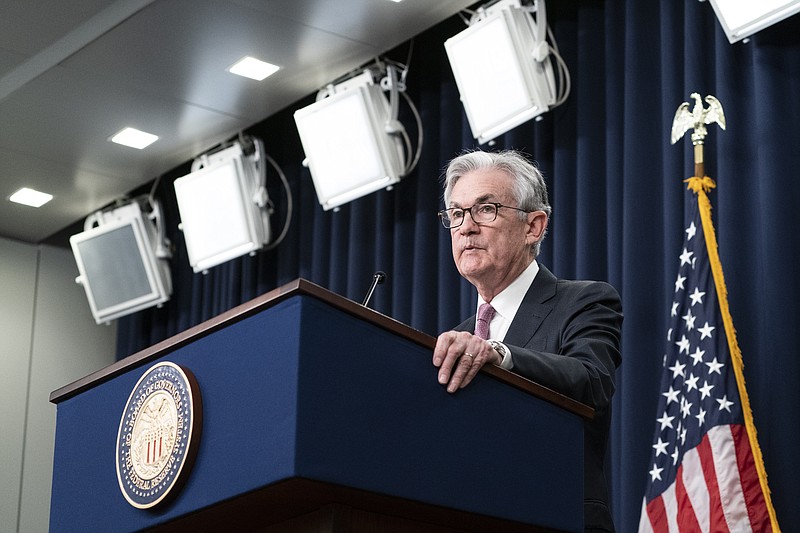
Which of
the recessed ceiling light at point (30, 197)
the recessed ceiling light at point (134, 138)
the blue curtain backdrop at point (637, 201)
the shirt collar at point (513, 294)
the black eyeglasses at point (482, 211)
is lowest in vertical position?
the shirt collar at point (513, 294)

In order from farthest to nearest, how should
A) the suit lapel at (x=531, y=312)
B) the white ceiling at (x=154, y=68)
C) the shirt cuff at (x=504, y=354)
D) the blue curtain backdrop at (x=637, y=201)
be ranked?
the white ceiling at (x=154, y=68)
the blue curtain backdrop at (x=637, y=201)
the suit lapel at (x=531, y=312)
the shirt cuff at (x=504, y=354)

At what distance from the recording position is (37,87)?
223 inches

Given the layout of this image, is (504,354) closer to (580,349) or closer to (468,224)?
(580,349)

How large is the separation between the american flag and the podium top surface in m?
1.73

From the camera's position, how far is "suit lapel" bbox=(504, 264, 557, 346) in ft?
8.02

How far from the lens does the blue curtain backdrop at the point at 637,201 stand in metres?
3.89

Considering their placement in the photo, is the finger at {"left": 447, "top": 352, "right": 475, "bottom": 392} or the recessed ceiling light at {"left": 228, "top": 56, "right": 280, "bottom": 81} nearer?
the finger at {"left": 447, "top": 352, "right": 475, "bottom": 392}

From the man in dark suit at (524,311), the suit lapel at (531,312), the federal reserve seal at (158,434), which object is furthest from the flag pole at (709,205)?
the federal reserve seal at (158,434)

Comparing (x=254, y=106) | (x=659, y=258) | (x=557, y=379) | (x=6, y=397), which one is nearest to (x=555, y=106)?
(x=659, y=258)

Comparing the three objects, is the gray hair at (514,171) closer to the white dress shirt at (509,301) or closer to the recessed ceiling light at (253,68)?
the white dress shirt at (509,301)

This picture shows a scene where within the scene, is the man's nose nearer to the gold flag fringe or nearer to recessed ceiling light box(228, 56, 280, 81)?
the gold flag fringe

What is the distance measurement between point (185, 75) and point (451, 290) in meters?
1.62

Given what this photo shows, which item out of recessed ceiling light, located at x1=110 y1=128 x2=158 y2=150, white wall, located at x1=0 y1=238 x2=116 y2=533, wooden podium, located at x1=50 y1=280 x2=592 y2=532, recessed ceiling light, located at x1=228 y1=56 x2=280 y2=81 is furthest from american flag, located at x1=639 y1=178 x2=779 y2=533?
white wall, located at x1=0 y1=238 x2=116 y2=533

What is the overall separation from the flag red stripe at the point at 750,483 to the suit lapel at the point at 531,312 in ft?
4.56
